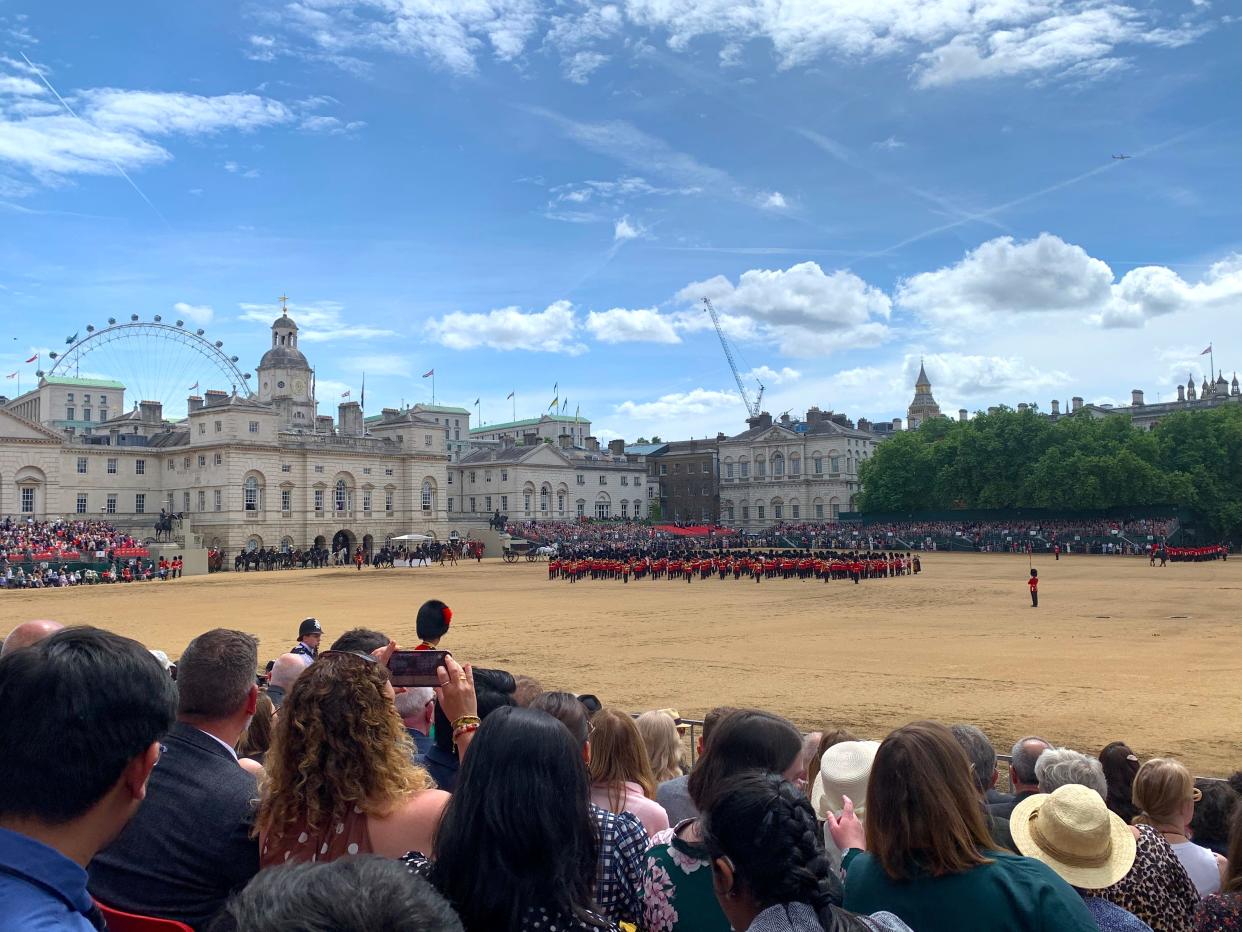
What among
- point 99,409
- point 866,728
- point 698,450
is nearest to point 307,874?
point 866,728

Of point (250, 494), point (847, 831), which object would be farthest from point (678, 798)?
point (250, 494)

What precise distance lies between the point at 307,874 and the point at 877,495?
291ft

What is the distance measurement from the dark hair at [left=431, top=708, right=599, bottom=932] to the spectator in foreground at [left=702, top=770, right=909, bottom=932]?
0.46 metres

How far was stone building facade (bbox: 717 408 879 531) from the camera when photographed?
338ft

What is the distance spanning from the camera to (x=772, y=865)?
2.77m

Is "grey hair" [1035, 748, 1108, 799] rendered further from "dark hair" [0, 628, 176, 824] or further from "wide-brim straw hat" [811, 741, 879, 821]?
"dark hair" [0, 628, 176, 824]

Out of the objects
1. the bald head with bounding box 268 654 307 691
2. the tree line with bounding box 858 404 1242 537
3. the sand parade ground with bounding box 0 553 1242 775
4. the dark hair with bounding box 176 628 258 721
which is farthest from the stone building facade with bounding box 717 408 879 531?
the dark hair with bounding box 176 628 258 721

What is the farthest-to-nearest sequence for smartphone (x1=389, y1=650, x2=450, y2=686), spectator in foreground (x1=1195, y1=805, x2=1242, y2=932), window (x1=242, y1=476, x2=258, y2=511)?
window (x1=242, y1=476, x2=258, y2=511) → smartphone (x1=389, y1=650, x2=450, y2=686) → spectator in foreground (x1=1195, y1=805, x2=1242, y2=932)

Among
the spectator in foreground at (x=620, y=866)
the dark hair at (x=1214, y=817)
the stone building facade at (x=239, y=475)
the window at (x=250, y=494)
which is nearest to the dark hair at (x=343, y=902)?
the spectator in foreground at (x=620, y=866)

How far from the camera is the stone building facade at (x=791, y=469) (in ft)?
338

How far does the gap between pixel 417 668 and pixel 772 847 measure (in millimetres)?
2327

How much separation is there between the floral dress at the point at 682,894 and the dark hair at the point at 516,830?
501 mm

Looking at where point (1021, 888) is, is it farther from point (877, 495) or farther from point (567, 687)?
point (877, 495)

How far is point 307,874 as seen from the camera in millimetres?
1798
